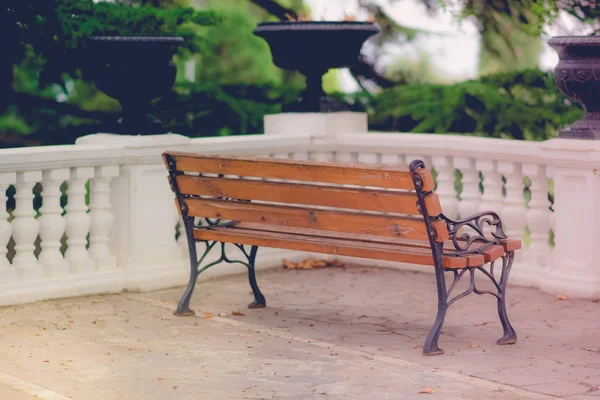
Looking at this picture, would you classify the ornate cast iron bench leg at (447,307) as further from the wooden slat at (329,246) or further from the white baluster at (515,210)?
the white baluster at (515,210)

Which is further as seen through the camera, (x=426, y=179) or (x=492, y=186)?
(x=492, y=186)

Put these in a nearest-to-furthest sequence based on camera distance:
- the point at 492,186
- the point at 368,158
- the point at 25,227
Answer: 1. the point at 25,227
2. the point at 492,186
3. the point at 368,158

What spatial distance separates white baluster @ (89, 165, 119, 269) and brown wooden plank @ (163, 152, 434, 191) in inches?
39.4

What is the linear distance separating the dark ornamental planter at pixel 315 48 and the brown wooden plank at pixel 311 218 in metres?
2.71

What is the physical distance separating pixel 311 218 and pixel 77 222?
2.07 metres

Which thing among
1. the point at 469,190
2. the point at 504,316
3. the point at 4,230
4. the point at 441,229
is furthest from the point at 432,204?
the point at 4,230

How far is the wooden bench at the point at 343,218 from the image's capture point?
681cm

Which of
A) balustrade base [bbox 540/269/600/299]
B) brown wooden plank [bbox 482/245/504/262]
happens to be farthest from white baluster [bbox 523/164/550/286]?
brown wooden plank [bbox 482/245/504/262]

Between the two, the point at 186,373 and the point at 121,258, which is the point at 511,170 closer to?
the point at 121,258

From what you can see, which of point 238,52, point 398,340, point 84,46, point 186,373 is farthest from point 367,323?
point 238,52

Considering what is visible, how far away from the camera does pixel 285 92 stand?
12.6 metres

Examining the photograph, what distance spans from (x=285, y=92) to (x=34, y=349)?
20.2ft

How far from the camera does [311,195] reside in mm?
7312

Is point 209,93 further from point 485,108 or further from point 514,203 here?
point 514,203
